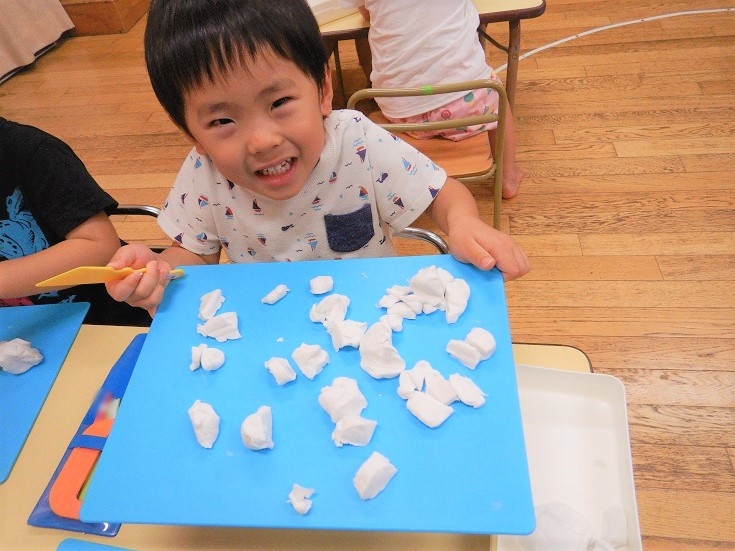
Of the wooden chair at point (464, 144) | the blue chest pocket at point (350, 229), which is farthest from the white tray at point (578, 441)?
the wooden chair at point (464, 144)

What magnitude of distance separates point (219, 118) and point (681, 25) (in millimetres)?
2856

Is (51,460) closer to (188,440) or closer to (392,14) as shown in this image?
(188,440)

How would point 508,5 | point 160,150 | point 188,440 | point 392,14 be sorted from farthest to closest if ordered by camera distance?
point 160,150 → point 508,5 → point 392,14 → point 188,440

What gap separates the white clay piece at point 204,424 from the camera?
0.52 meters

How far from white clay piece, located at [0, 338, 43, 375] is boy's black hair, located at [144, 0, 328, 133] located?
384 mm

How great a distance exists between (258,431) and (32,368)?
40 centimetres

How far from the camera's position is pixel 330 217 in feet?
2.92

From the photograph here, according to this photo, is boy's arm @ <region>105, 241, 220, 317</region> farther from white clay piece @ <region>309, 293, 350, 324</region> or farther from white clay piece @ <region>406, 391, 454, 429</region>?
white clay piece @ <region>406, 391, 454, 429</region>

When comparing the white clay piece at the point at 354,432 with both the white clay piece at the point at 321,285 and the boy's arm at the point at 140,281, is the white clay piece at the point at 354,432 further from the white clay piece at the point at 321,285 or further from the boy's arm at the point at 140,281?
the boy's arm at the point at 140,281

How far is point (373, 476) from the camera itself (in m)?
0.46

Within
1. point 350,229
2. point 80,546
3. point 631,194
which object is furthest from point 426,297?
point 631,194

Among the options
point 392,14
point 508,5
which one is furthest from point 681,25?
point 392,14

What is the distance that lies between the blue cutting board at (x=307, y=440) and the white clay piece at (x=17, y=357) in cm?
20

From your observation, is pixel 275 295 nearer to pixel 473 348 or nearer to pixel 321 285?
pixel 321 285
